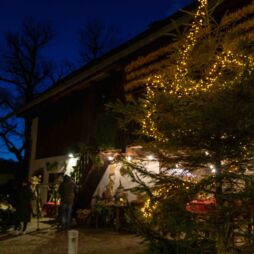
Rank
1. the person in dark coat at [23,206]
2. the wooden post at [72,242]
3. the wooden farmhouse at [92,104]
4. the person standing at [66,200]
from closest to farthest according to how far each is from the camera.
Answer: the wooden post at [72,242], the person in dark coat at [23,206], the person standing at [66,200], the wooden farmhouse at [92,104]

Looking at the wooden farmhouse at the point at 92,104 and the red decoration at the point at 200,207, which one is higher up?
the wooden farmhouse at the point at 92,104

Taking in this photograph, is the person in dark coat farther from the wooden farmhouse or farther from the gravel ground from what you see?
the wooden farmhouse

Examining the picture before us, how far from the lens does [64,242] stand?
10.3 metres

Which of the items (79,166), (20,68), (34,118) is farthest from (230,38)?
(20,68)

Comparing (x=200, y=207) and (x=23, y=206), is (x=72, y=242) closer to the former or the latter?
(x=200, y=207)

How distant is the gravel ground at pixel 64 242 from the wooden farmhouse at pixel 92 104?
10.3 ft

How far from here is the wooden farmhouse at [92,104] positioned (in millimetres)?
13328

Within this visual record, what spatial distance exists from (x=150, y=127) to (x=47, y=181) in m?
14.2

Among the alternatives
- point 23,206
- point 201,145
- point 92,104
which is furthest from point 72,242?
point 92,104

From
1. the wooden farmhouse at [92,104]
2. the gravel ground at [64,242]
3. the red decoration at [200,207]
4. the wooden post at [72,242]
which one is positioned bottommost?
the gravel ground at [64,242]

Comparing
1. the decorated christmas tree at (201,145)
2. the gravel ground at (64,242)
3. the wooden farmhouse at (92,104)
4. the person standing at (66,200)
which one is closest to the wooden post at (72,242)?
the decorated christmas tree at (201,145)

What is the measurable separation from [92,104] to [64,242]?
8.36 metres

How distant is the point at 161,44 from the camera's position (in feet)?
44.6

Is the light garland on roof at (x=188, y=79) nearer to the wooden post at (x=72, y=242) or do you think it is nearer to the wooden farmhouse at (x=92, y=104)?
the wooden post at (x=72, y=242)
